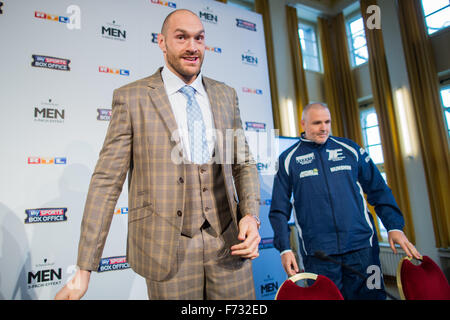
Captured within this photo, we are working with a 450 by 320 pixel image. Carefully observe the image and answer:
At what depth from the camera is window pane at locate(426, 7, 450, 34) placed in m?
4.09

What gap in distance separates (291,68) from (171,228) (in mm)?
4845

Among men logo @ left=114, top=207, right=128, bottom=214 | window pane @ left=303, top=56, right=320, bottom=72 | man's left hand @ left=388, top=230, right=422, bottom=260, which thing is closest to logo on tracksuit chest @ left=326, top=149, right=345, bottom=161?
man's left hand @ left=388, top=230, right=422, bottom=260

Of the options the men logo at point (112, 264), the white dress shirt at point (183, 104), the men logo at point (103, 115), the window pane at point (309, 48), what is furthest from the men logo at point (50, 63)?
the window pane at point (309, 48)

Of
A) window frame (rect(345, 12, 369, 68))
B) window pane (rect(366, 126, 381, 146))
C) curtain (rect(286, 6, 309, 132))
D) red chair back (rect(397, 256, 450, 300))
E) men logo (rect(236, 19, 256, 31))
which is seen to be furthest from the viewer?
window frame (rect(345, 12, 369, 68))

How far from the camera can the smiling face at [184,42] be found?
95 centimetres

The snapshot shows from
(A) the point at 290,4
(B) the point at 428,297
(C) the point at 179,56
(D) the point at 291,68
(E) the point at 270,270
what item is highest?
(A) the point at 290,4

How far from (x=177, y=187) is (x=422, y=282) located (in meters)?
1.50

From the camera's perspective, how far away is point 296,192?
79.7 inches

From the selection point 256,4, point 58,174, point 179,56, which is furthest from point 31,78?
point 256,4

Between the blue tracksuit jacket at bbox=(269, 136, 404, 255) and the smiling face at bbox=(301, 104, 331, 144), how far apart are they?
0.19 feet

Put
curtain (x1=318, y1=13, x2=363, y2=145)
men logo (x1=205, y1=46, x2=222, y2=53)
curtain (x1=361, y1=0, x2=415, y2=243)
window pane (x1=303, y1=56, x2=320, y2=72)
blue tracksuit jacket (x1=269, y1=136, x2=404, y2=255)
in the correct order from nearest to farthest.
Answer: blue tracksuit jacket (x1=269, y1=136, x2=404, y2=255) → men logo (x1=205, y1=46, x2=222, y2=53) → curtain (x1=361, y1=0, x2=415, y2=243) → curtain (x1=318, y1=13, x2=363, y2=145) → window pane (x1=303, y1=56, x2=320, y2=72)

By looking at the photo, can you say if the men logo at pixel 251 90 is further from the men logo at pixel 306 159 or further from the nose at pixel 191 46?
the nose at pixel 191 46

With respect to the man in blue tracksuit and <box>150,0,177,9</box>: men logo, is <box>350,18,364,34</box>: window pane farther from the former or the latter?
the man in blue tracksuit

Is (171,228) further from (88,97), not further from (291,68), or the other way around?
(291,68)
